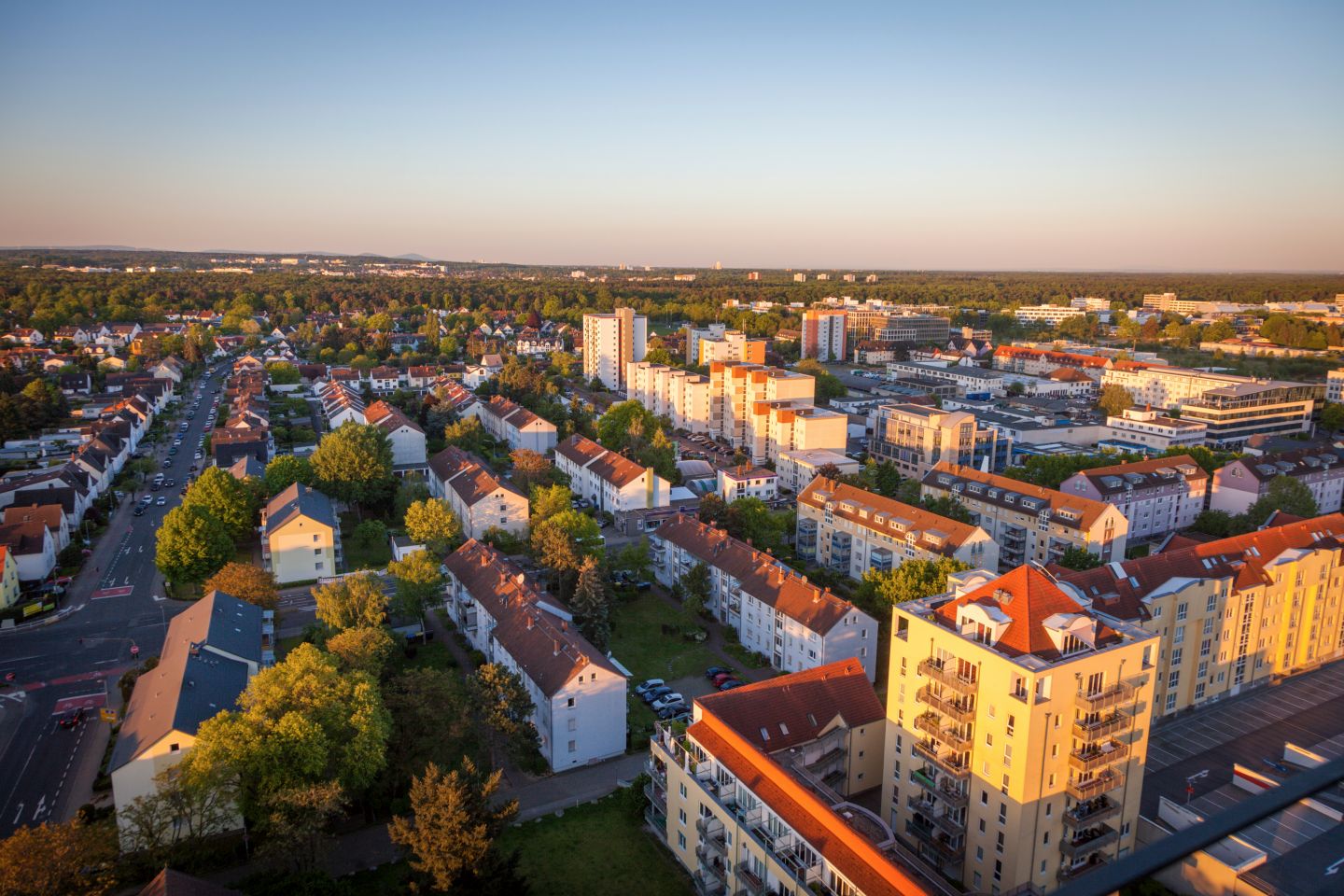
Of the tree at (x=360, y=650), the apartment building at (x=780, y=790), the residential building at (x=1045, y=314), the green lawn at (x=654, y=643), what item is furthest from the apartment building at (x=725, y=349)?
the residential building at (x=1045, y=314)

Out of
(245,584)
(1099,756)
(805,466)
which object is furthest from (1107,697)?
(805,466)

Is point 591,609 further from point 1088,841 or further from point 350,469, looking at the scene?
point 350,469

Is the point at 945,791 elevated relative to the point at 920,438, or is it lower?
lower

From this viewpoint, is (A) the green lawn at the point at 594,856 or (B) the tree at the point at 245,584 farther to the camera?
(B) the tree at the point at 245,584

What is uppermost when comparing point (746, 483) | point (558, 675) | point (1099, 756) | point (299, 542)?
point (1099, 756)

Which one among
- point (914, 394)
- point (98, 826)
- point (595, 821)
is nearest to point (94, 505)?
point (98, 826)

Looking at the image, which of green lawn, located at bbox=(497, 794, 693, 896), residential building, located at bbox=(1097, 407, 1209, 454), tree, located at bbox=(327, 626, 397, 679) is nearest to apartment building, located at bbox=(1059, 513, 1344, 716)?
green lawn, located at bbox=(497, 794, 693, 896)

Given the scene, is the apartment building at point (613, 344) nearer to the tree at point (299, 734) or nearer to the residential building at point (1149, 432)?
the residential building at point (1149, 432)
